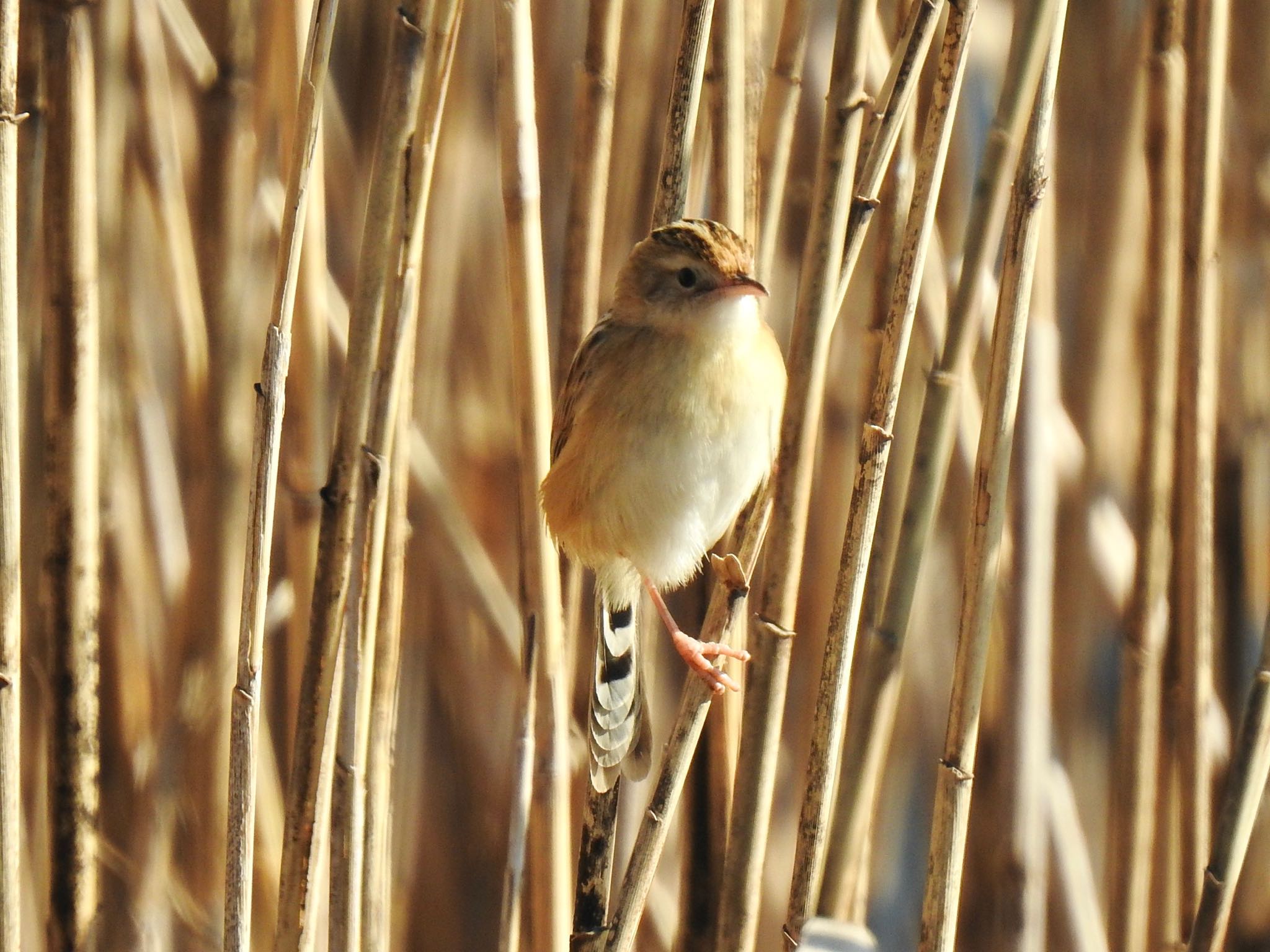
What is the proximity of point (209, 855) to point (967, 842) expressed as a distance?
1.59 meters

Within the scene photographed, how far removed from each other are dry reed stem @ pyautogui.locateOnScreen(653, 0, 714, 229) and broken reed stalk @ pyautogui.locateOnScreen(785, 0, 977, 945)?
29 centimetres

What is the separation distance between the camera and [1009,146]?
1538 millimetres

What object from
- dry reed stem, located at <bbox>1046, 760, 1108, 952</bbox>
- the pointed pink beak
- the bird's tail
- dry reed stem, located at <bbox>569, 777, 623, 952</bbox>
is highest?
the pointed pink beak

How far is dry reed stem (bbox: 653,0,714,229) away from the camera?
1536 mm

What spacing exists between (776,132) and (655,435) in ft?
1.61

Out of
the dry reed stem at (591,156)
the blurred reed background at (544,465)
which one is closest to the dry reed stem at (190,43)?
the blurred reed background at (544,465)

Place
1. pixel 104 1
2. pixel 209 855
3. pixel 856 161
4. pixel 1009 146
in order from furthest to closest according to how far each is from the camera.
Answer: pixel 209 855 < pixel 104 1 < pixel 856 161 < pixel 1009 146

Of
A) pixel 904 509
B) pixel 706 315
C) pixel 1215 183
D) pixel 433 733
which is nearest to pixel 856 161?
pixel 706 315

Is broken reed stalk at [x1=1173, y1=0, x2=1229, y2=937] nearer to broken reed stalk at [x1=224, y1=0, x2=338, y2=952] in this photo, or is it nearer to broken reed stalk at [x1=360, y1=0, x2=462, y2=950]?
broken reed stalk at [x1=360, y1=0, x2=462, y2=950]

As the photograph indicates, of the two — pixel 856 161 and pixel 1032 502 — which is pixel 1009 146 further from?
pixel 1032 502

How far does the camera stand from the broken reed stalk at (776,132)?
1.81 m

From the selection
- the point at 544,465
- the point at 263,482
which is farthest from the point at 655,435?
the point at 263,482

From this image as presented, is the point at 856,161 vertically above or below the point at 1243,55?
below

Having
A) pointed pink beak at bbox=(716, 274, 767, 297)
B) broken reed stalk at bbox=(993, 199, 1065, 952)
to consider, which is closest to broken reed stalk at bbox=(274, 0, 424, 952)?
pointed pink beak at bbox=(716, 274, 767, 297)
